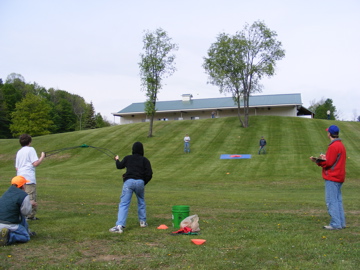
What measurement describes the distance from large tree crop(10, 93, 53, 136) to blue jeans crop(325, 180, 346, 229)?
7248 centimetres

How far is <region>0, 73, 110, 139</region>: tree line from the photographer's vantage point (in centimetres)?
7400

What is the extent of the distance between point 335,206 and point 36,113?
244 ft

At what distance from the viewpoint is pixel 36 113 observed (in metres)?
74.2

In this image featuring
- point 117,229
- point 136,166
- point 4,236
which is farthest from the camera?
point 136,166

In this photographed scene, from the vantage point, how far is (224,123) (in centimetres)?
5184

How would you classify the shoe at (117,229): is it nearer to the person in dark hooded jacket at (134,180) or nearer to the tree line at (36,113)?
the person in dark hooded jacket at (134,180)

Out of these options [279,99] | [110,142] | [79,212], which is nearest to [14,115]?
[110,142]

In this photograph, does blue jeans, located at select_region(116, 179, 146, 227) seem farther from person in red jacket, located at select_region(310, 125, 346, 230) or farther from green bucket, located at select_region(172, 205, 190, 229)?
person in red jacket, located at select_region(310, 125, 346, 230)

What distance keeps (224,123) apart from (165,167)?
21.6m

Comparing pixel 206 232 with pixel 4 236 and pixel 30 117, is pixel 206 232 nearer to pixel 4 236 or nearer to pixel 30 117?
pixel 4 236

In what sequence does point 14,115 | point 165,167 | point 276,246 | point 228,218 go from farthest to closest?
point 14,115 < point 165,167 < point 228,218 < point 276,246

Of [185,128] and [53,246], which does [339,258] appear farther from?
[185,128]

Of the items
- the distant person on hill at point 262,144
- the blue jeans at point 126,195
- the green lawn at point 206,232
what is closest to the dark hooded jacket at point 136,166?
the blue jeans at point 126,195

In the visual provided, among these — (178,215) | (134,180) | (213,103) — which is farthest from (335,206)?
(213,103)
